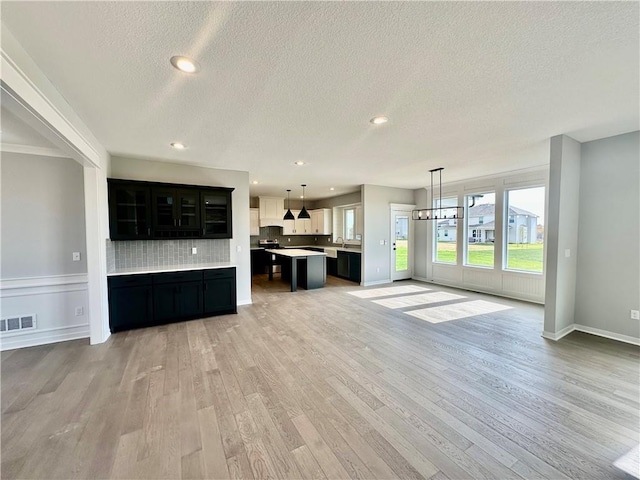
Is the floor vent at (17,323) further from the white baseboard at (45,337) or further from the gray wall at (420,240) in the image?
the gray wall at (420,240)

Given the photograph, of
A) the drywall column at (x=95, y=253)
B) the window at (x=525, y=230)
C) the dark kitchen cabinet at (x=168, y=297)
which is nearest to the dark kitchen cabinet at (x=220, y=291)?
the dark kitchen cabinet at (x=168, y=297)

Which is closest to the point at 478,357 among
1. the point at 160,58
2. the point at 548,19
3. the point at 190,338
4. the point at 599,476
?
the point at 599,476

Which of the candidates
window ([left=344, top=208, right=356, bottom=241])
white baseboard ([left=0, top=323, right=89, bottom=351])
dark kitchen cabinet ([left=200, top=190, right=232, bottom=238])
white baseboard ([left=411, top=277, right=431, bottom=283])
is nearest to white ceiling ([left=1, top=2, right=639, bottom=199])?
dark kitchen cabinet ([left=200, top=190, right=232, bottom=238])

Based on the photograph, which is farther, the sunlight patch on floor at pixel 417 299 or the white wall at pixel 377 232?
the white wall at pixel 377 232

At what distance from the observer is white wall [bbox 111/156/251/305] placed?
4.31 meters

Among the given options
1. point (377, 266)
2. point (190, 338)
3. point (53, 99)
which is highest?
point (53, 99)

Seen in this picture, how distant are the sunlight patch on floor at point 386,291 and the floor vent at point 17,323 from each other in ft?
17.1

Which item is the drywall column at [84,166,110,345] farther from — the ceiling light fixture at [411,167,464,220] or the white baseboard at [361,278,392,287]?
the ceiling light fixture at [411,167,464,220]

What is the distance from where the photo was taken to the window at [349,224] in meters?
8.76

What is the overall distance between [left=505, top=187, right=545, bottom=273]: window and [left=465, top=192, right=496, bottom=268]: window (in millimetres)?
317

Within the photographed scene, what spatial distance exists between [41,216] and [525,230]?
323 inches

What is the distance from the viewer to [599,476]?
1.55 meters

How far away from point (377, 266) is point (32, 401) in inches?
252

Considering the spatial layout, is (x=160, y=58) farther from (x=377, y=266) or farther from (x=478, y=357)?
(x=377, y=266)
